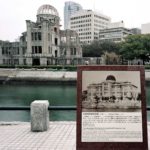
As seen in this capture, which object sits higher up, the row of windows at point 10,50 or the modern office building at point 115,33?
the modern office building at point 115,33

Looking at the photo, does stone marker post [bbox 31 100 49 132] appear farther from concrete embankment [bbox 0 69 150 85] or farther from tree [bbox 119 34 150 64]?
tree [bbox 119 34 150 64]

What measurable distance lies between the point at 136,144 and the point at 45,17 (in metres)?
84.5

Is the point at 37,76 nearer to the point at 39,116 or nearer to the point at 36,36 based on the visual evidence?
the point at 36,36

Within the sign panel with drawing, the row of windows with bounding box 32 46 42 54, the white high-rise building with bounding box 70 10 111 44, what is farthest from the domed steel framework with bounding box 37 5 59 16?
the sign panel with drawing

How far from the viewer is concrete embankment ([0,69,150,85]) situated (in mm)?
60750

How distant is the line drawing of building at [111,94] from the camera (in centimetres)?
732

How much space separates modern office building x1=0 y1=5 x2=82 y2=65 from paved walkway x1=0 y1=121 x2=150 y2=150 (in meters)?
70.6

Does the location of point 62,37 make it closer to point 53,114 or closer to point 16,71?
point 16,71

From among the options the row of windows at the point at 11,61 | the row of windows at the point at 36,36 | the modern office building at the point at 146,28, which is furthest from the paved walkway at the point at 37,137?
the modern office building at the point at 146,28

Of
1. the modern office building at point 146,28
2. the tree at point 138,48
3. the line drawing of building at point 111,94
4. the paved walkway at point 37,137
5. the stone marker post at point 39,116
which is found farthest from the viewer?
the modern office building at point 146,28

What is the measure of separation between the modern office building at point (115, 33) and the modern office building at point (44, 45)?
191 feet

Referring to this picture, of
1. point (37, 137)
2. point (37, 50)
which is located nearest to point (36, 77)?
point (37, 50)

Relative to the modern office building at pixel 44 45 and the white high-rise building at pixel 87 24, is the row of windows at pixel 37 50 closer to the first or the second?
the modern office building at pixel 44 45

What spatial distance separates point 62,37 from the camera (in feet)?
307
